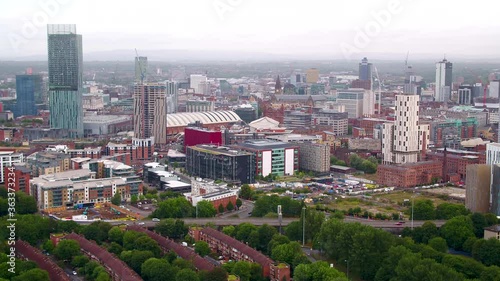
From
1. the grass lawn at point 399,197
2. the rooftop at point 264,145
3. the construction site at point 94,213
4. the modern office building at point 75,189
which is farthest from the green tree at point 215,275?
the rooftop at point 264,145

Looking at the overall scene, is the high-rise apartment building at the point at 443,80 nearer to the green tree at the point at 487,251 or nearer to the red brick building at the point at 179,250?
the green tree at the point at 487,251

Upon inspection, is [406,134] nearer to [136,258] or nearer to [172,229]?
[172,229]

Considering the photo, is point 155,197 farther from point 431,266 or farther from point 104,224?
point 431,266

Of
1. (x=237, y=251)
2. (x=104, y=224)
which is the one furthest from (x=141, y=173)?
(x=237, y=251)

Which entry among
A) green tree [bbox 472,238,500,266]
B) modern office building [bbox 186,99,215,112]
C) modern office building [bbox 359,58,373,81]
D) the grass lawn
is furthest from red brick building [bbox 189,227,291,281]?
modern office building [bbox 359,58,373,81]

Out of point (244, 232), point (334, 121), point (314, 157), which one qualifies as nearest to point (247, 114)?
point (334, 121)
